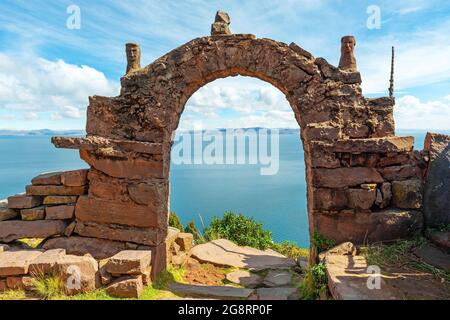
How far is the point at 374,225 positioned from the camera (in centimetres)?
527

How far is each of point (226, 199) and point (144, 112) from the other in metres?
47.0

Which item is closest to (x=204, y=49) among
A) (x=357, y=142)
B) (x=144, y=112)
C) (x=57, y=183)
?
(x=144, y=112)

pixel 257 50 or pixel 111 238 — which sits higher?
pixel 257 50

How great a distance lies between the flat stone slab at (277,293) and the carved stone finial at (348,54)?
361 cm

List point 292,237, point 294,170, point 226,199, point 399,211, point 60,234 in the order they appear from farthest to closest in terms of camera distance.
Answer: point 294,170 → point 226,199 → point 292,237 → point 60,234 → point 399,211

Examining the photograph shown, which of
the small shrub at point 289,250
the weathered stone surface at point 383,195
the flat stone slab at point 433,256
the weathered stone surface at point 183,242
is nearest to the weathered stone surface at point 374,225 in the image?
the weathered stone surface at point 383,195

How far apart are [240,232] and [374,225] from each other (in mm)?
6505

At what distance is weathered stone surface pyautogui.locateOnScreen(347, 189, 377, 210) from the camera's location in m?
5.23

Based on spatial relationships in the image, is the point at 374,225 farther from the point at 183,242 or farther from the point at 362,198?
the point at 183,242

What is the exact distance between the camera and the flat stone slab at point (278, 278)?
603 cm

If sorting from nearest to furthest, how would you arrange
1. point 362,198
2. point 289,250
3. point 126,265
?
point 126,265
point 362,198
point 289,250

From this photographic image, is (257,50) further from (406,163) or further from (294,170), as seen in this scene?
(294,170)

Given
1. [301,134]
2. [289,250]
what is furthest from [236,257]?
[289,250]

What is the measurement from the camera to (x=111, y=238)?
5.59 metres
